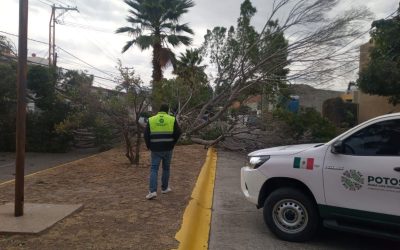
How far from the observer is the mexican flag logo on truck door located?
588cm

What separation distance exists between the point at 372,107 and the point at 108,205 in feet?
81.6

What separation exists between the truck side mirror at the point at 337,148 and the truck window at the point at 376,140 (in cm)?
5

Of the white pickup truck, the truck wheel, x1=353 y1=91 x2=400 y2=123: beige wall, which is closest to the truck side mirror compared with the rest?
the white pickup truck

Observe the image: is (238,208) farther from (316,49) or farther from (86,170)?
(316,49)

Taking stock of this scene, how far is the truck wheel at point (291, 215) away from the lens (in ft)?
19.5

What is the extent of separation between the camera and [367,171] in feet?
17.6

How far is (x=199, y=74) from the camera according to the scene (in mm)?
19984

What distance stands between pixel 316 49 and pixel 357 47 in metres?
1.33

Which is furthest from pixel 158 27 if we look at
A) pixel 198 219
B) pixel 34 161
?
pixel 198 219

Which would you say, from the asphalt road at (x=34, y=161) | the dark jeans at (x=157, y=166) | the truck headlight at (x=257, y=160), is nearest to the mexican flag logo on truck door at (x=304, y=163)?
the truck headlight at (x=257, y=160)

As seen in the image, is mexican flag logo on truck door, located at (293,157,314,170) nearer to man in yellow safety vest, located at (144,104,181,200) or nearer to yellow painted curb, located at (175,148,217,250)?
yellow painted curb, located at (175,148,217,250)

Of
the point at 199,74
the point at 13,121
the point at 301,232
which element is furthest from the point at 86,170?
the point at 13,121

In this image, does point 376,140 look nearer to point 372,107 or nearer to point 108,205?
point 108,205

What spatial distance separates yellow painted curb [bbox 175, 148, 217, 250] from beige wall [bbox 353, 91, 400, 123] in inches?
732
